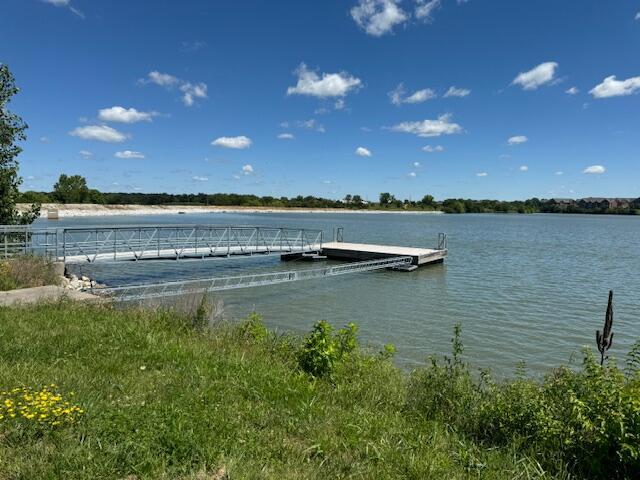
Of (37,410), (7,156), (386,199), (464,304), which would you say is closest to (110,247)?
(7,156)

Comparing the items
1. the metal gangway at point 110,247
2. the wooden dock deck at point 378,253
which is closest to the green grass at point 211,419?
the metal gangway at point 110,247

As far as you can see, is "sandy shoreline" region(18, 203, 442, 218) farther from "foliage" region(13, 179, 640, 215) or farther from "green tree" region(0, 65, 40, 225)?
"green tree" region(0, 65, 40, 225)

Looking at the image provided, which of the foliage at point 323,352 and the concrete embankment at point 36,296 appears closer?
the foliage at point 323,352

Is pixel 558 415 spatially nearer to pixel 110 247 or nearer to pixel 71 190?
pixel 110 247

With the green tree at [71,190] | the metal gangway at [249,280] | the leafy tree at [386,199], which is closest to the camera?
the metal gangway at [249,280]

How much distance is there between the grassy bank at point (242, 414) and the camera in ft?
11.2

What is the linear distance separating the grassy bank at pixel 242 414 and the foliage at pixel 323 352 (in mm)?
22

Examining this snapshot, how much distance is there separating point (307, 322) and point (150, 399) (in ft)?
32.4

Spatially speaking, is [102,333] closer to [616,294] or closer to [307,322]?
[307,322]

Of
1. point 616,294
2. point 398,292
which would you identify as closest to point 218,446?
point 398,292

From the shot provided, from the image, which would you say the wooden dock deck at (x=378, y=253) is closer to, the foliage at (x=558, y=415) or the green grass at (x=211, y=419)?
the green grass at (x=211, y=419)

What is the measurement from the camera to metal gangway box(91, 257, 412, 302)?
51.6 ft

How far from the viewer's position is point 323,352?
6109 millimetres

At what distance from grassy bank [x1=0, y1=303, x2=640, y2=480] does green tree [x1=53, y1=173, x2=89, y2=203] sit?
11972 cm
